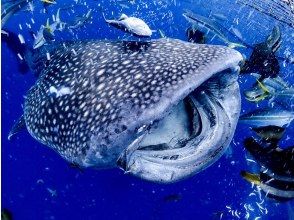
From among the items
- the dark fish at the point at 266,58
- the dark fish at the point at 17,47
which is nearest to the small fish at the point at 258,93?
the dark fish at the point at 266,58

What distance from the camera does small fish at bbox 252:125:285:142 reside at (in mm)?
3334

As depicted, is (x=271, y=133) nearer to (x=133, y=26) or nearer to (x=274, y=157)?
(x=274, y=157)

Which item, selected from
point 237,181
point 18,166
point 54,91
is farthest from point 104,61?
point 237,181

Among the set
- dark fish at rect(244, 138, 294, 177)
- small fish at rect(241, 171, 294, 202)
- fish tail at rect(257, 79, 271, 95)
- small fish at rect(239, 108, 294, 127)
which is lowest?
Answer: small fish at rect(241, 171, 294, 202)

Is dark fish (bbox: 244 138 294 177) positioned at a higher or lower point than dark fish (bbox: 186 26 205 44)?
lower

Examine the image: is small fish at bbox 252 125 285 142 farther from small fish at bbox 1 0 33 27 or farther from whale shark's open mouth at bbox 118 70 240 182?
small fish at bbox 1 0 33 27

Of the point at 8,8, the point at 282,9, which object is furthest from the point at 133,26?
the point at 282,9

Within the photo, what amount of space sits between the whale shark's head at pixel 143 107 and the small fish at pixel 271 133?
725 millimetres

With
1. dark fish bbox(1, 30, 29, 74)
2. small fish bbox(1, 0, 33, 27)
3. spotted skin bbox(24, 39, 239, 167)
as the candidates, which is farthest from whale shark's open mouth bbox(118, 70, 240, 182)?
dark fish bbox(1, 30, 29, 74)

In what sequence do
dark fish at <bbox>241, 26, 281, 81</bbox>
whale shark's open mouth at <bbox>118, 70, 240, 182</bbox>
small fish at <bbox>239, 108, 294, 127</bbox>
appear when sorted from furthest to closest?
1. dark fish at <bbox>241, 26, 281, 81</bbox>
2. small fish at <bbox>239, 108, 294, 127</bbox>
3. whale shark's open mouth at <bbox>118, 70, 240, 182</bbox>

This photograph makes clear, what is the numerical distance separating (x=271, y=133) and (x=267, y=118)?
0.34 metres

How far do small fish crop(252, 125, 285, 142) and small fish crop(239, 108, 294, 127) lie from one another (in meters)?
0.23

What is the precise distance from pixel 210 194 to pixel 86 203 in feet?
11.6

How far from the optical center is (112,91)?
2434mm
